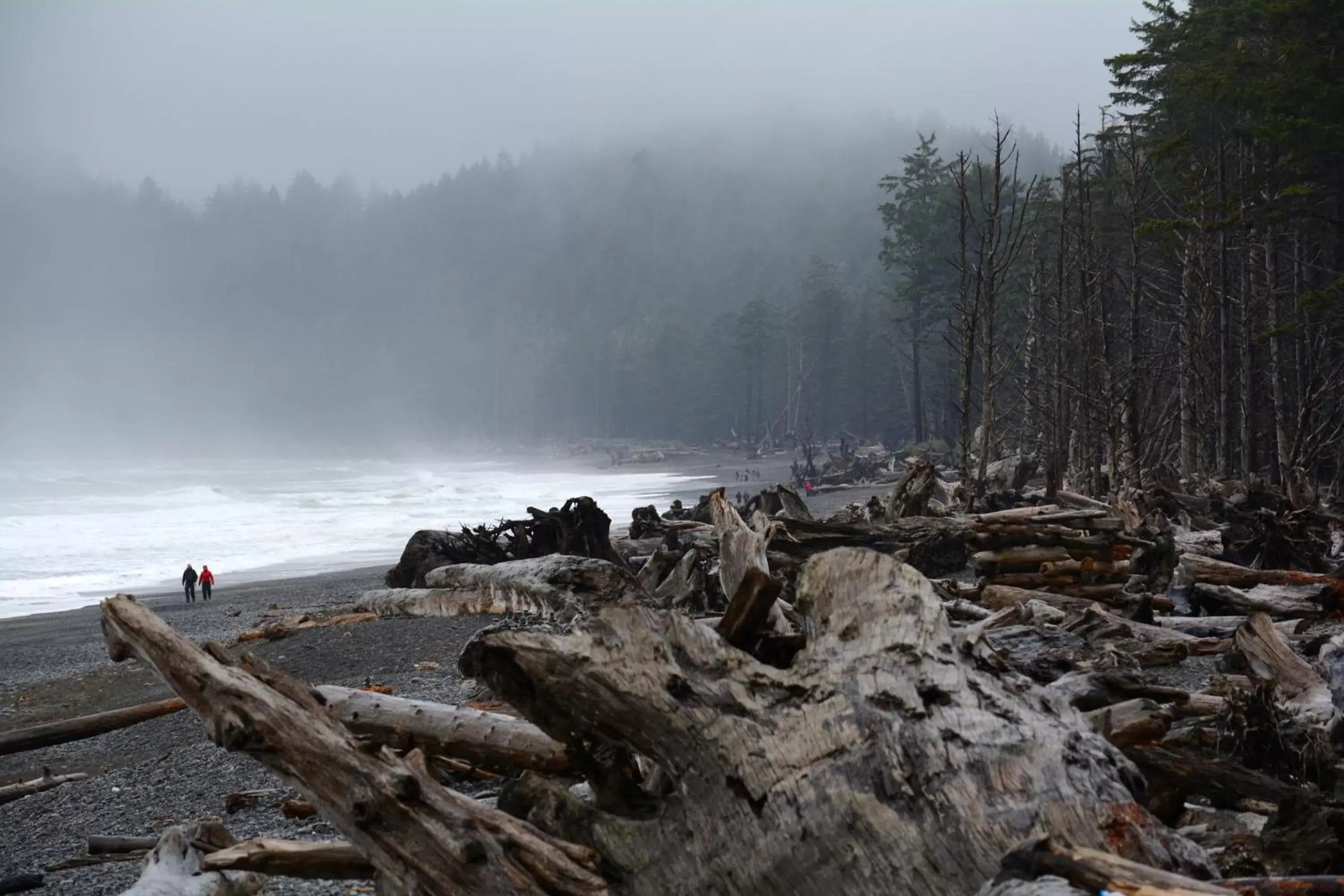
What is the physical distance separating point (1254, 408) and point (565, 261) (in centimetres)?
13420

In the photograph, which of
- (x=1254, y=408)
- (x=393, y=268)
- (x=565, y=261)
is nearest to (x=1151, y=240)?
(x=1254, y=408)

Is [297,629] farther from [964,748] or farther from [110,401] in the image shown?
[110,401]

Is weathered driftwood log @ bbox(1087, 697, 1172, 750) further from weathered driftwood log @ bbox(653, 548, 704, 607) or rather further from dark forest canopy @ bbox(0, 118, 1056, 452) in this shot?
dark forest canopy @ bbox(0, 118, 1056, 452)

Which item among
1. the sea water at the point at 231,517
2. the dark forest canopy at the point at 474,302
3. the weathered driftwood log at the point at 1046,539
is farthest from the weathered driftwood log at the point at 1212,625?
the dark forest canopy at the point at 474,302

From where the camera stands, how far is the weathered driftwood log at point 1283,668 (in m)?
3.88

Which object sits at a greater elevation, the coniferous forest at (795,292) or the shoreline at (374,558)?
the coniferous forest at (795,292)

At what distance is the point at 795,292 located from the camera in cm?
12038

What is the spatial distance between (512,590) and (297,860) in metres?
7.27

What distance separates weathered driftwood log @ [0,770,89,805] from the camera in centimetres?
582

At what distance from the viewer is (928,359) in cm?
6391

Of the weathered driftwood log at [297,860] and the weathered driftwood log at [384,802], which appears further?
the weathered driftwood log at [297,860]

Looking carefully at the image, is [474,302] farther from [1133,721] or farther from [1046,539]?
[1133,721]

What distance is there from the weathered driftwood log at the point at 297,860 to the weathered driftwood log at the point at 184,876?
0.24 m

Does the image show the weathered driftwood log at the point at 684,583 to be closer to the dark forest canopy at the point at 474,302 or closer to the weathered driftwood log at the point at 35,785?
the weathered driftwood log at the point at 35,785
